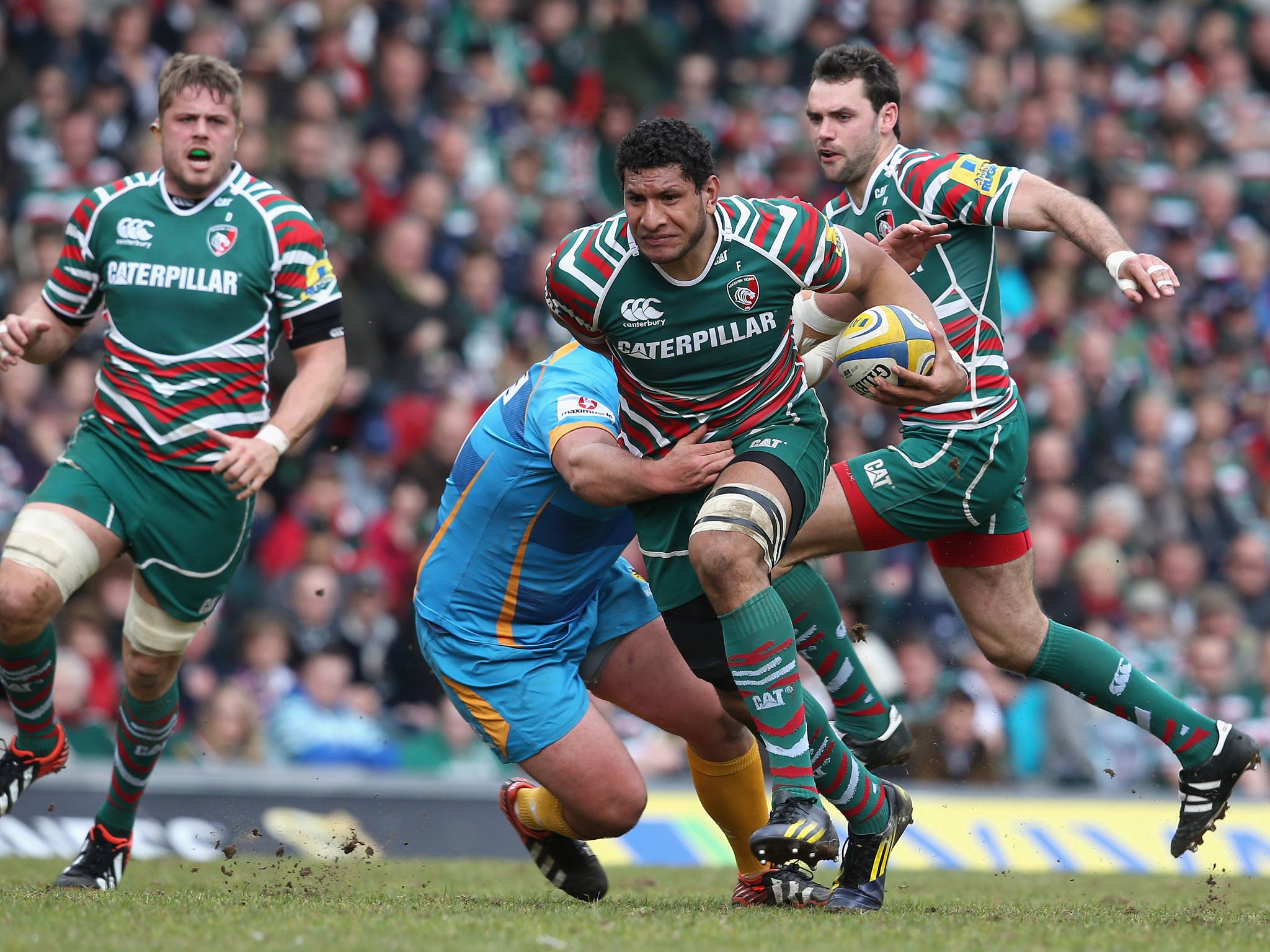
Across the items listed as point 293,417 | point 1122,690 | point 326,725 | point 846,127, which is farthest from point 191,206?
point 1122,690

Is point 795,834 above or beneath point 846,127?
beneath

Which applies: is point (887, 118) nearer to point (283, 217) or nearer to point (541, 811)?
point (283, 217)

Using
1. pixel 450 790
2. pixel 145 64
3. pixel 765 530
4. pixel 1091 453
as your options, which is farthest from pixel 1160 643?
pixel 145 64

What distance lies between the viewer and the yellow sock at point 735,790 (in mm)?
6980

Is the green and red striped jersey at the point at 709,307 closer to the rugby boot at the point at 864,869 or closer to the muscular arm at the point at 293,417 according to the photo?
the muscular arm at the point at 293,417

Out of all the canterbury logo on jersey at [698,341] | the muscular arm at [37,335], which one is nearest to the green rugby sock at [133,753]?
the muscular arm at [37,335]

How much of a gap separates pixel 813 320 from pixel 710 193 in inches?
41.1

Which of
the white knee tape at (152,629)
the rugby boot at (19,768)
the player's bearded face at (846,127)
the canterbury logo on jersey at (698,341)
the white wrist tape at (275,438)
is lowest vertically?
the rugby boot at (19,768)

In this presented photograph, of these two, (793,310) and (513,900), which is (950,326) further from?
(513,900)

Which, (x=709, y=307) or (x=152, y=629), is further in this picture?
(x=152, y=629)

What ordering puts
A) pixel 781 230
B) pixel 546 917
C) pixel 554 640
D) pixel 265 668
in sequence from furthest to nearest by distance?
pixel 265 668 → pixel 554 640 → pixel 781 230 → pixel 546 917

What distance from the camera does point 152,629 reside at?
273 inches

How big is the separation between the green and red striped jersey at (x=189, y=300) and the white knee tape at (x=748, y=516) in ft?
7.02

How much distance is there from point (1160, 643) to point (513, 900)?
7036mm
